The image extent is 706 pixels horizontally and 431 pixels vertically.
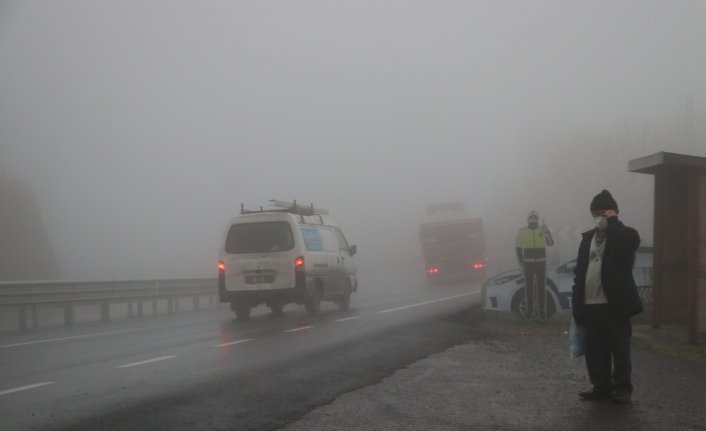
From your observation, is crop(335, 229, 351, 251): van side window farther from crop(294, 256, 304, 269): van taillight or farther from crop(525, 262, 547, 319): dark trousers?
crop(525, 262, 547, 319): dark trousers

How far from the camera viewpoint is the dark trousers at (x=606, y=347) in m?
6.64

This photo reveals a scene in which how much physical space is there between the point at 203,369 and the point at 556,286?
7.97 meters

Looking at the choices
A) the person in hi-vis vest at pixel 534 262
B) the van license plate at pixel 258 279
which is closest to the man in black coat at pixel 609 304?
the person in hi-vis vest at pixel 534 262

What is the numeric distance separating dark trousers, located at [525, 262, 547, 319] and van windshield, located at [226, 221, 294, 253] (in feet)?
16.4

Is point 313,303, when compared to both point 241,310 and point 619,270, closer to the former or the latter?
point 241,310

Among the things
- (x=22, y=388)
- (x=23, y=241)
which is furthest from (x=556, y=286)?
(x=23, y=241)

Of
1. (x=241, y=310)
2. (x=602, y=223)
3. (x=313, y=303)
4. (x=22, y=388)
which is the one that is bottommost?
(x=241, y=310)

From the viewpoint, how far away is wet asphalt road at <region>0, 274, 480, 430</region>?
20.4ft

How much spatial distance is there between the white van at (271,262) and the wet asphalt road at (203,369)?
2.70 ft

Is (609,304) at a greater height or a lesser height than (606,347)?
greater

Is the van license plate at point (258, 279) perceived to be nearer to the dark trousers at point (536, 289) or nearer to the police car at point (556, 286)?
the police car at point (556, 286)

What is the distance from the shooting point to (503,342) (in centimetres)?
1128

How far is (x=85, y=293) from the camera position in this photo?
1891cm

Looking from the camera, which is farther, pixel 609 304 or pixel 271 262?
pixel 271 262
